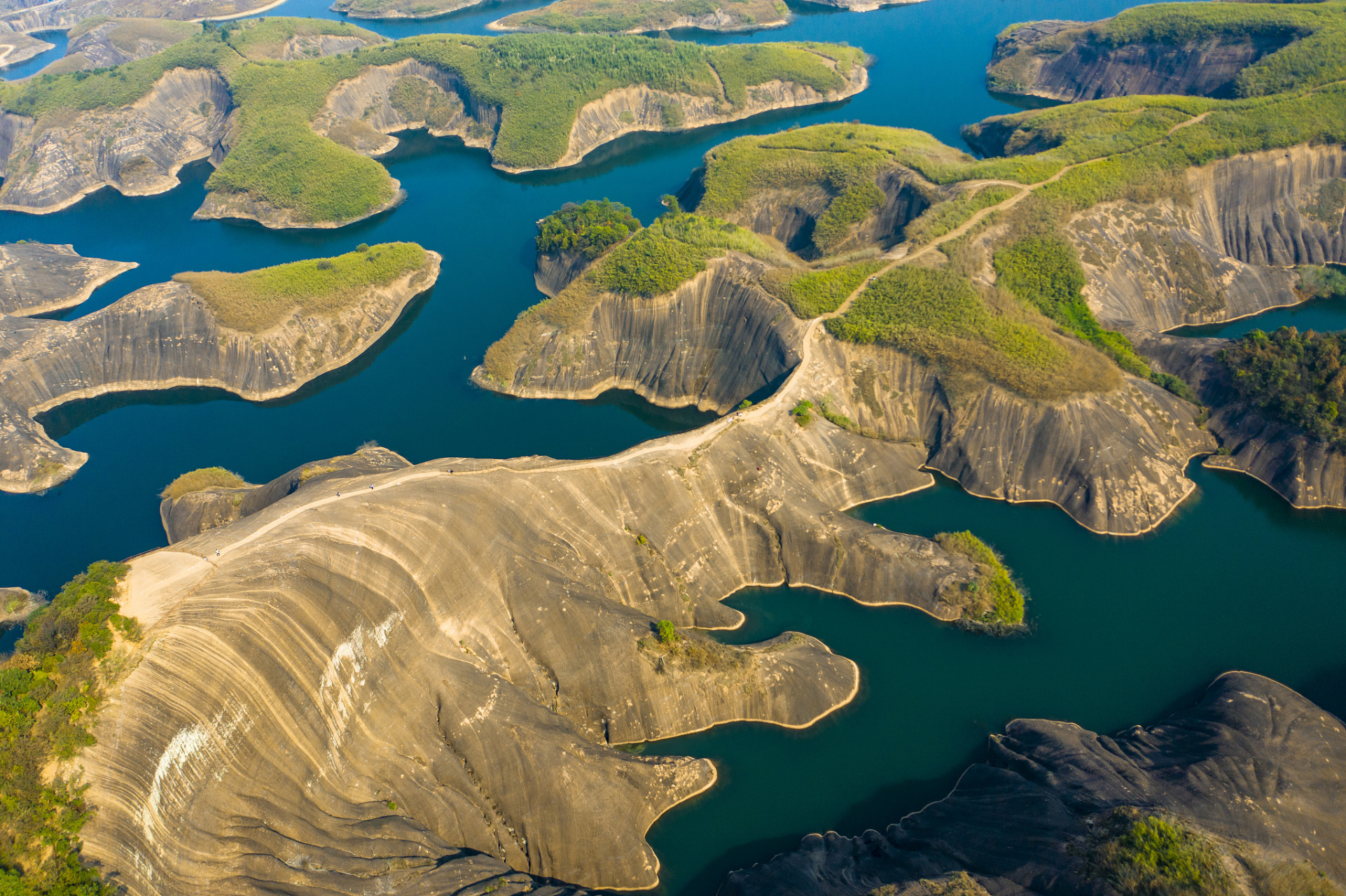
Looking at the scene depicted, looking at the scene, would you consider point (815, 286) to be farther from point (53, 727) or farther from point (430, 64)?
point (430, 64)

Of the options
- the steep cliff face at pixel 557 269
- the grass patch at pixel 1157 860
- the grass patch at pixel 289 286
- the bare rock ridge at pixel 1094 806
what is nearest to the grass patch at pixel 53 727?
the bare rock ridge at pixel 1094 806

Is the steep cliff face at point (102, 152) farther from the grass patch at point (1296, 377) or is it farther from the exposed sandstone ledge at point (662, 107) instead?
the grass patch at point (1296, 377)

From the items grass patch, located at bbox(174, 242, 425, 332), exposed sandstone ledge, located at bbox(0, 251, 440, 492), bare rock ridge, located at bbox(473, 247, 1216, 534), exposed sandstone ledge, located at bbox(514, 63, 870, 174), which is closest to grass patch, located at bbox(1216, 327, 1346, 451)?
bare rock ridge, located at bbox(473, 247, 1216, 534)

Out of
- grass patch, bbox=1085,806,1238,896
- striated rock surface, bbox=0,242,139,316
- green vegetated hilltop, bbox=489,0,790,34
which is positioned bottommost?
grass patch, bbox=1085,806,1238,896

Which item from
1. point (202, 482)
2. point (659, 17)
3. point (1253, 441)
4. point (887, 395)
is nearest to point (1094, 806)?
point (887, 395)

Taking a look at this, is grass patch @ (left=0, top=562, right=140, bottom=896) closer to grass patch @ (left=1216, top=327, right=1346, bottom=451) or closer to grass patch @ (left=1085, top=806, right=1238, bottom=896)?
grass patch @ (left=1085, top=806, right=1238, bottom=896)
